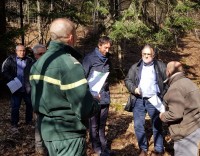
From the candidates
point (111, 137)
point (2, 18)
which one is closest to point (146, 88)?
point (111, 137)

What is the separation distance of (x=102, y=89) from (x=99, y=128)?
742mm

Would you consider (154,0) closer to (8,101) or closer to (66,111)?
(8,101)

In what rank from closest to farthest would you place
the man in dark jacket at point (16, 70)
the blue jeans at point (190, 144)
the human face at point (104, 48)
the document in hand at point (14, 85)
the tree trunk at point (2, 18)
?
the blue jeans at point (190, 144) → the human face at point (104, 48) → the document in hand at point (14, 85) → the man in dark jacket at point (16, 70) → the tree trunk at point (2, 18)

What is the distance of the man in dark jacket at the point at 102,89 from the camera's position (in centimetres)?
602

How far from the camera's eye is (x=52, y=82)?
3217mm

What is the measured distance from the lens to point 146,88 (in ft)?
20.0

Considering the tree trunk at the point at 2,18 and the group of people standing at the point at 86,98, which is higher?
the tree trunk at the point at 2,18

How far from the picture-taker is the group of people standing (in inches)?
125

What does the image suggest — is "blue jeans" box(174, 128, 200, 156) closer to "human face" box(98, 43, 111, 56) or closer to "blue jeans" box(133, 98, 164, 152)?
"blue jeans" box(133, 98, 164, 152)

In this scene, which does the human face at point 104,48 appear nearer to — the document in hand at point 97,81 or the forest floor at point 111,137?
the document in hand at point 97,81

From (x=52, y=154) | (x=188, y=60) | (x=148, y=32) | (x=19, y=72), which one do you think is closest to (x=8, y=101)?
(x=19, y=72)

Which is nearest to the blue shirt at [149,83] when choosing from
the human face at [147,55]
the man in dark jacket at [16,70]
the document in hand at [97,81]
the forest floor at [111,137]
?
the human face at [147,55]

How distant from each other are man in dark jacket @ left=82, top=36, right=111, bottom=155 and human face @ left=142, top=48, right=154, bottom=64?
645 mm

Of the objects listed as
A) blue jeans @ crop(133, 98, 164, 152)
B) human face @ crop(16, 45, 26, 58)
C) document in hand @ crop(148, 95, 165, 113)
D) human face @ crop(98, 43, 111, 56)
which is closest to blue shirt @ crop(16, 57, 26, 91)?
human face @ crop(16, 45, 26, 58)
